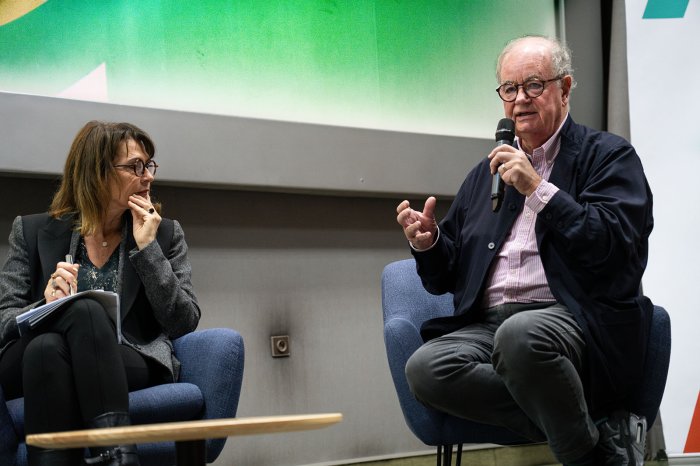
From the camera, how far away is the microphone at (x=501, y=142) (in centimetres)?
231

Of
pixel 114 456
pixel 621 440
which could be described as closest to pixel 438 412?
pixel 621 440

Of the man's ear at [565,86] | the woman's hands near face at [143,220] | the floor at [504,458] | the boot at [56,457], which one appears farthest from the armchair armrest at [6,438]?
the floor at [504,458]

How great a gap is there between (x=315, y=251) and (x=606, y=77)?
174 cm

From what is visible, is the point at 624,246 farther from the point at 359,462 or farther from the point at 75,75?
the point at 75,75

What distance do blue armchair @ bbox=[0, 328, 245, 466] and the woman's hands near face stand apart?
319 millimetres

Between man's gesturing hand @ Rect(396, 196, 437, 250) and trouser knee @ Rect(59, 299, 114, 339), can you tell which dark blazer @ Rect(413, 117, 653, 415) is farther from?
trouser knee @ Rect(59, 299, 114, 339)

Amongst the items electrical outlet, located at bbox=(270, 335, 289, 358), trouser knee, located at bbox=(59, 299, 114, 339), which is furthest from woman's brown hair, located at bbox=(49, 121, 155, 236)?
electrical outlet, located at bbox=(270, 335, 289, 358)

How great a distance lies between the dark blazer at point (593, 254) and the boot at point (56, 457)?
1020 mm

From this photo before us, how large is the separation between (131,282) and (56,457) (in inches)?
27.4

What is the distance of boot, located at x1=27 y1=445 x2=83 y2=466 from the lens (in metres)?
2.03

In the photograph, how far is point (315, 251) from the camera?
12.0 ft

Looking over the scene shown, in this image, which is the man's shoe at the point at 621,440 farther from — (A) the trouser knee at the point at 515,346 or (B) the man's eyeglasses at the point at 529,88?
(B) the man's eyeglasses at the point at 529,88

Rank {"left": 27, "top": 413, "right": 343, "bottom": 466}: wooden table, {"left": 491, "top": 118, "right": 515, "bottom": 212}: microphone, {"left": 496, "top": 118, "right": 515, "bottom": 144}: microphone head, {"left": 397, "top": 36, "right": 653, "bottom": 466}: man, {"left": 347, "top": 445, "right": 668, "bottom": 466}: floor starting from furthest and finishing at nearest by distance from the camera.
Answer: {"left": 347, "top": 445, "right": 668, "bottom": 466}: floor
{"left": 496, "top": 118, "right": 515, "bottom": 144}: microphone head
{"left": 491, "top": 118, "right": 515, "bottom": 212}: microphone
{"left": 397, "top": 36, "right": 653, "bottom": 466}: man
{"left": 27, "top": 413, "right": 343, "bottom": 466}: wooden table

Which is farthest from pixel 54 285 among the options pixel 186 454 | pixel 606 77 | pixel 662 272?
pixel 606 77
